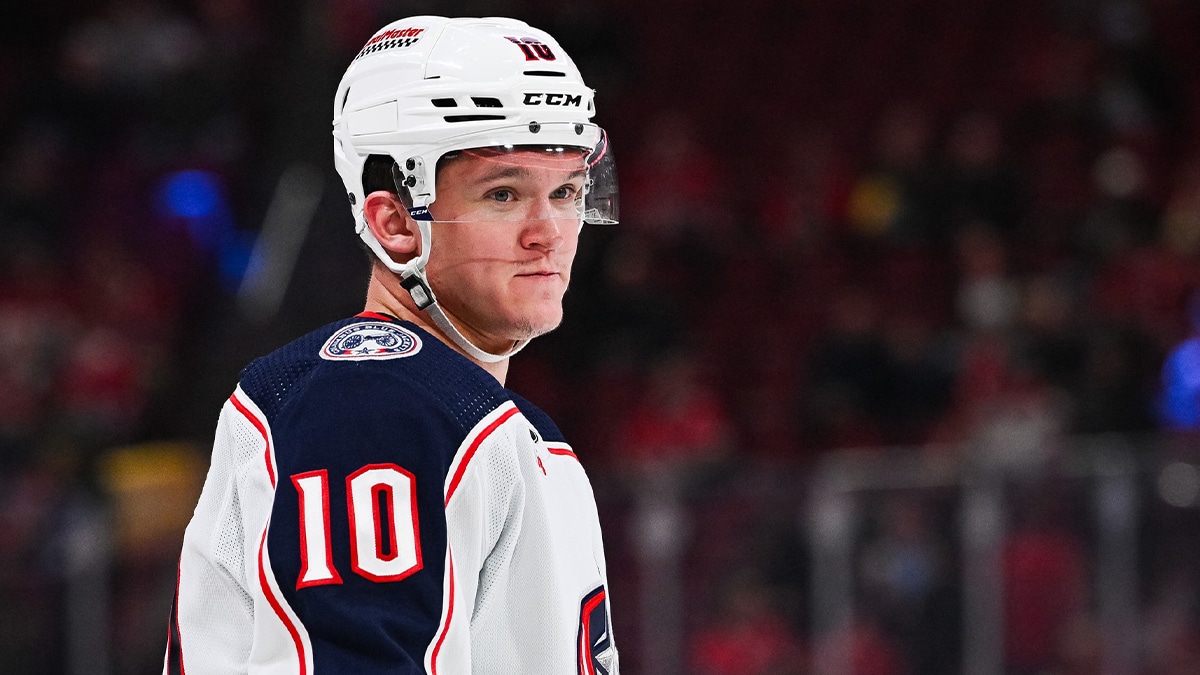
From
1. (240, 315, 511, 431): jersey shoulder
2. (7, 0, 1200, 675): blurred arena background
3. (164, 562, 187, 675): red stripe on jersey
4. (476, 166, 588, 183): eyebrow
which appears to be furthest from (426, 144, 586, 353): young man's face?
(7, 0, 1200, 675): blurred arena background

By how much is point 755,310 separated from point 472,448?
8.43 metres

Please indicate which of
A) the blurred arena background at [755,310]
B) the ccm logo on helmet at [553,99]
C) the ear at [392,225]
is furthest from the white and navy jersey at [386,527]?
the blurred arena background at [755,310]

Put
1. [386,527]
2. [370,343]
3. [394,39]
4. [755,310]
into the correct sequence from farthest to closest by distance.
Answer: [755,310] → [394,39] → [370,343] → [386,527]

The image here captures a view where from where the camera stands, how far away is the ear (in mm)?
2049

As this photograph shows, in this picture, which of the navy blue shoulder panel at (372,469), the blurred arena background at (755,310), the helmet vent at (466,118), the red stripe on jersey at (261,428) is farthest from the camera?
the blurred arena background at (755,310)

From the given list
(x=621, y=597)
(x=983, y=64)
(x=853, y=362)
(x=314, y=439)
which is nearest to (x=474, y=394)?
(x=314, y=439)

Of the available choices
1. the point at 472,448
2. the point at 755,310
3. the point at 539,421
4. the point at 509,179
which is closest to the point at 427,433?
the point at 472,448

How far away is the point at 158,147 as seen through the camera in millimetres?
10617

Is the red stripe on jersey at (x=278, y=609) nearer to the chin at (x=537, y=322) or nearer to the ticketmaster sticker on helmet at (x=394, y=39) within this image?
the chin at (x=537, y=322)

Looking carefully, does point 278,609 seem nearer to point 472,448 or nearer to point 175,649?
point 472,448

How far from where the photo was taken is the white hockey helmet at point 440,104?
1987 mm

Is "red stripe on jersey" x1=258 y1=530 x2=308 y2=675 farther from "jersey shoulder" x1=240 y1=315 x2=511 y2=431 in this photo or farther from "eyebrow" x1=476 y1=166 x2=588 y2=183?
"eyebrow" x1=476 y1=166 x2=588 y2=183

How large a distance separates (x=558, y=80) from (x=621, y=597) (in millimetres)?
4674

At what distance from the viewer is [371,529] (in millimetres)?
1679
